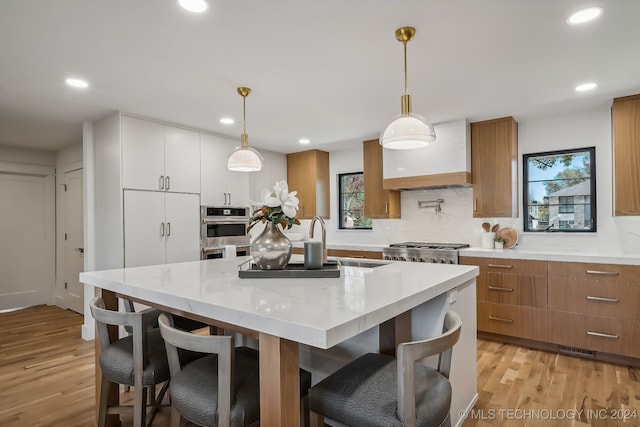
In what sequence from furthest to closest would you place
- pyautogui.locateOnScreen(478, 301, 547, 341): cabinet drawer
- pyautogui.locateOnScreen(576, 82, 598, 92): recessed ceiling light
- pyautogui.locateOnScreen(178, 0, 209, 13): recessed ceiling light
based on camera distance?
pyautogui.locateOnScreen(478, 301, 547, 341): cabinet drawer
pyautogui.locateOnScreen(576, 82, 598, 92): recessed ceiling light
pyautogui.locateOnScreen(178, 0, 209, 13): recessed ceiling light

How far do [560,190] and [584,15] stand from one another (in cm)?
231

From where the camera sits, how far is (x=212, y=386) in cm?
129

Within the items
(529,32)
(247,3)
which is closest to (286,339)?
(247,3)

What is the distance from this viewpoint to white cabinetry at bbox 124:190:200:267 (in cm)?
357

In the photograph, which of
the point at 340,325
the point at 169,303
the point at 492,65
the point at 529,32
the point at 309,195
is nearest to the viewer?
the point at 340,325

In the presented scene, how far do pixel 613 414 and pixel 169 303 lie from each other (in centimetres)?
270

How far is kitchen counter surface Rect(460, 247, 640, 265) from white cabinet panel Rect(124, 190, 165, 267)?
324 cm

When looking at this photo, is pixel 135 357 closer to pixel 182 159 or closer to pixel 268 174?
pixel 182 159

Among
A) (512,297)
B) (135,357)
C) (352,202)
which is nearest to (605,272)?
(512,297)

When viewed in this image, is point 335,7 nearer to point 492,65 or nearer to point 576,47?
point 492,65

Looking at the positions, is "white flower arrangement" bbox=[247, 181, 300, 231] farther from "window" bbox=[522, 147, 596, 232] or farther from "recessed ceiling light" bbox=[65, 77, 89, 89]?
"window" bbox=[522, 147, 596, 232]

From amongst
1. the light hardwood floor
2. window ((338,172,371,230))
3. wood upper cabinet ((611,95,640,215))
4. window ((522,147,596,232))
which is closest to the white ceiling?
wood upper cabinet ((611,95,640,215))

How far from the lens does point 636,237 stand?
10.8 ft

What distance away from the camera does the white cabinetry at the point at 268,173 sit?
5083 millimetres
